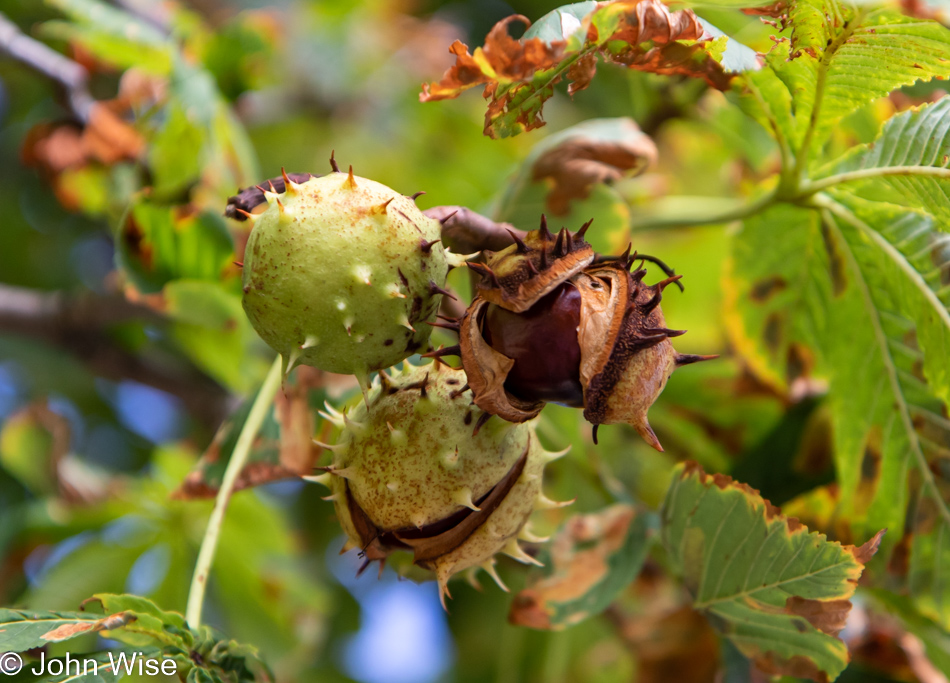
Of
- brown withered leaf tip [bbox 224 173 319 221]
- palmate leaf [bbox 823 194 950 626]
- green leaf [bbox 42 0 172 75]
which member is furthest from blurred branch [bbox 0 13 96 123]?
palmate leaf [bbox 823 194 950 626]

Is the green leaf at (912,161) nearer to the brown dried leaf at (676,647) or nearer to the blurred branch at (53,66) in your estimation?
the brown dried leaf at (676,647)

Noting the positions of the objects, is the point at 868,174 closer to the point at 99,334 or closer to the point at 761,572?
the point at 761,572

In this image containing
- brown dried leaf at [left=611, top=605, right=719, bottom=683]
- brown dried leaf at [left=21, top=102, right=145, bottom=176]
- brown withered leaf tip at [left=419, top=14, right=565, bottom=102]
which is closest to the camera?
brown withered leaf tip at [left=419, top=14, right=565, bottom=102]

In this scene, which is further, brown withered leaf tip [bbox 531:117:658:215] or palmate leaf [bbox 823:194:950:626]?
brown withered leaf tip [bbox 531:117:658:215]

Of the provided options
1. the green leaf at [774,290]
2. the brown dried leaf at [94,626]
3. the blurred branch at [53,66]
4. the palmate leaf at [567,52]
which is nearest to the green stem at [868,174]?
the green leaf at [774,290]

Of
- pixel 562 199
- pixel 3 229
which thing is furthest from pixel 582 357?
pixel 3 229

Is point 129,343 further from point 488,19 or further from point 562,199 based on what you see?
point 488,19

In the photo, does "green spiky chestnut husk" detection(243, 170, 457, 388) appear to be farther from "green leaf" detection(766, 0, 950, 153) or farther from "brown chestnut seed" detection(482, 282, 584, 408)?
"green leaf" detection(766, 0, 950, 153)

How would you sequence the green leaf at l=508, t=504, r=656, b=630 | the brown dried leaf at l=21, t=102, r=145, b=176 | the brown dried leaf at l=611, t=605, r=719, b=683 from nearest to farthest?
the green leaf at l=508, t=504, r=656, b=630 → the brown dried leaf at l=611, t=605, r=719, b=683 → the brown dried leaf at l=21, t=102, r=145, b=176
